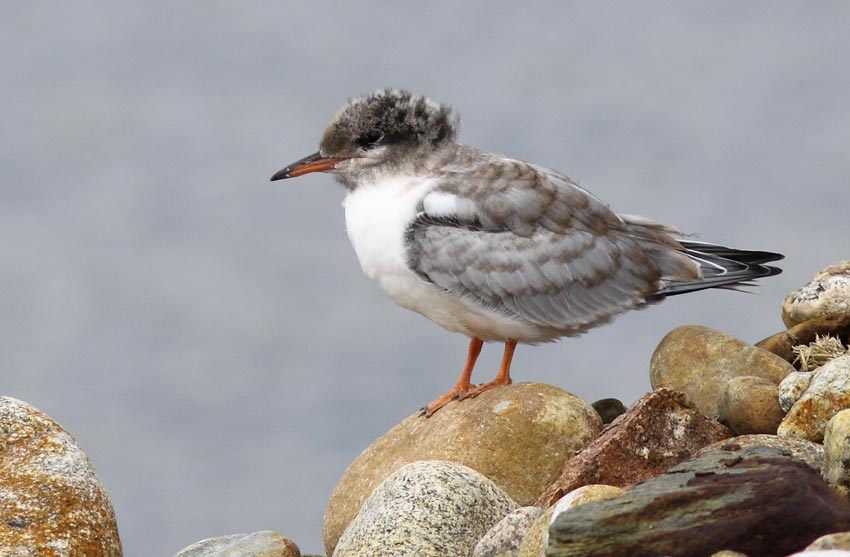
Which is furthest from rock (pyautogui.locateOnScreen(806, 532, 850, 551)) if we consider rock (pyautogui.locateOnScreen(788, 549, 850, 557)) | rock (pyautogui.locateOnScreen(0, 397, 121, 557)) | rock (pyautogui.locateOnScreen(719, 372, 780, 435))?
rock (pyautogui.locateOnScreen(0, 397, 121, 557))

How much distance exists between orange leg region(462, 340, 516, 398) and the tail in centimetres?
139

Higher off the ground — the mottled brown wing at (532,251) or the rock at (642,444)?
the mottled brown wing at (532,251)

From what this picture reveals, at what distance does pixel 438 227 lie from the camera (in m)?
11.4

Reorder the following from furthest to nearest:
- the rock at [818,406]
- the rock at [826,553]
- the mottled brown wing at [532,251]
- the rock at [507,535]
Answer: the mottled brown wing at [532,251] → the rock at [818,406] → the rock at [507,535] → the rock at [826,553]

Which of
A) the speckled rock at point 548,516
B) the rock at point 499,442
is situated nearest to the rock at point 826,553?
the speckled rock at point 548,516

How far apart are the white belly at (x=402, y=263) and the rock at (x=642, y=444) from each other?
180 centimetres

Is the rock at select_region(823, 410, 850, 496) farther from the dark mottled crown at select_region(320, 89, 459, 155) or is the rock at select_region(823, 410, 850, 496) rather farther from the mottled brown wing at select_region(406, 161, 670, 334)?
the dark mottled crown at select_region(320, 89, 459, 155)

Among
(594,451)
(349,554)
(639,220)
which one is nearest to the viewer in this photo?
(349,554)

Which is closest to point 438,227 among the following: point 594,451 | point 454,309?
point 454,309

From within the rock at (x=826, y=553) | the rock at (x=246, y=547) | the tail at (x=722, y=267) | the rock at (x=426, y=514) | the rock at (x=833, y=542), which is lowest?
the rock at (x=826, y=553)

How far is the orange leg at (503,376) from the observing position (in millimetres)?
11703

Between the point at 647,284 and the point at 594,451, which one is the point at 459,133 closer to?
the point at 647,284

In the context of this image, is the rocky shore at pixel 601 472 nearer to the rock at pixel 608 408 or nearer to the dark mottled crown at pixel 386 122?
the rock at pixel 608 408

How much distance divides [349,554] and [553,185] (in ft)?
13.7
